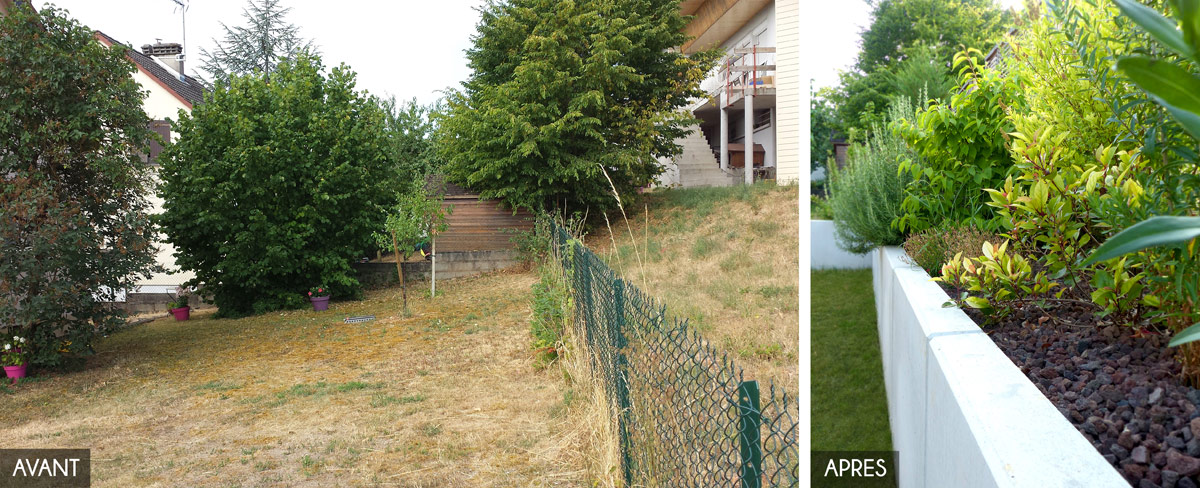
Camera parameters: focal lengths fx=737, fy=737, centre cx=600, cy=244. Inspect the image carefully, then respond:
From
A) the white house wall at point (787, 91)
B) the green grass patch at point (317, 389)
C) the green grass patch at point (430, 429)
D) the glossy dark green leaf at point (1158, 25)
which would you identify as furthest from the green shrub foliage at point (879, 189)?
the white house wall at point (787, 91)

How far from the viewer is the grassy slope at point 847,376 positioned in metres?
4.68

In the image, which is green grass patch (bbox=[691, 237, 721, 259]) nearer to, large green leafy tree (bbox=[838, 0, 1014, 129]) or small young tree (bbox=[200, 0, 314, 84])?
large green leafy tree (bbox=[838, 0, 1014, 129])

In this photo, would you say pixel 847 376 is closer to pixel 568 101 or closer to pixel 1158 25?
pixel 1158 25

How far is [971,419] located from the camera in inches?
67.1

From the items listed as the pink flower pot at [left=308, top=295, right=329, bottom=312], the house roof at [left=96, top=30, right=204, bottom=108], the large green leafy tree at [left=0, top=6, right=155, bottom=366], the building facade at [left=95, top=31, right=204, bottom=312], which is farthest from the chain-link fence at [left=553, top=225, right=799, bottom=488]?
the house roof at [left=96, top=30, right=204, bottom=108]

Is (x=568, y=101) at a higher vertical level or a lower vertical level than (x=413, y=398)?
higher

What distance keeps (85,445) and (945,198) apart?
6.00 meters

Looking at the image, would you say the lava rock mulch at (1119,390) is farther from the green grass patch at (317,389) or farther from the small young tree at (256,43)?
the small young tree at (256,43)

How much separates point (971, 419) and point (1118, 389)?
0.59 meters

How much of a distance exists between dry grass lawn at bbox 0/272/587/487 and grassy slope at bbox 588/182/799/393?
1.43 m

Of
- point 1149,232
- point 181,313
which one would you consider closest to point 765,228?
point 181,313

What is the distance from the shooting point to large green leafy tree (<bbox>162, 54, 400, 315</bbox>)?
1095cm

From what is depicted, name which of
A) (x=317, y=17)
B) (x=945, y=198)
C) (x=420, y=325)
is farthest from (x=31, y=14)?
(x=317, y=17)

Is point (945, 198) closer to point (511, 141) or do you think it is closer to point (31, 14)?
point (31, 14)
